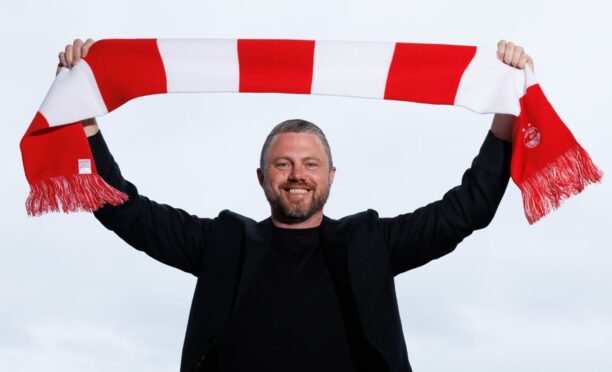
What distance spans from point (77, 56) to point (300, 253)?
1177 mm

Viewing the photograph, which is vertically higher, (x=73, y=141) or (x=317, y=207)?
Answer: (x=73, y=141)

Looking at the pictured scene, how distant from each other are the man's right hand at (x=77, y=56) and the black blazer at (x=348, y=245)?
0.19 metres

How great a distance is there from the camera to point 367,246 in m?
3.44

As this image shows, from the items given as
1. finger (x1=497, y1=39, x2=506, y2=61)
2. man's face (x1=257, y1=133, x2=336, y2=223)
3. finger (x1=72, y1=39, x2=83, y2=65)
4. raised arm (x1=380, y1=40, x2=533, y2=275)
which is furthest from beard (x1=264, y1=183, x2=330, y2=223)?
finger (x1=72, y1=39, x2=83, y2=65)

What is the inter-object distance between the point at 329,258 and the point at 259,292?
0.91 feet

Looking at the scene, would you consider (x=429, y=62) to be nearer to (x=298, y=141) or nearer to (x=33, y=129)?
(x=298, y=141)

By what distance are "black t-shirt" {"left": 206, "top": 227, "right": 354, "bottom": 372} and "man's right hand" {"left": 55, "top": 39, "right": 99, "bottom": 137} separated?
0.88 m

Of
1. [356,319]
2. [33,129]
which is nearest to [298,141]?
[356,319]

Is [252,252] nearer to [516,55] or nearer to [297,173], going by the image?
[297,173]

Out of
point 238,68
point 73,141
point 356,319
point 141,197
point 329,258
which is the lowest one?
point 356,319

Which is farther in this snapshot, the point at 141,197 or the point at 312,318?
the point at 141,197

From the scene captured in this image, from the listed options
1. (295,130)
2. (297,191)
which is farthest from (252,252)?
(295,130)

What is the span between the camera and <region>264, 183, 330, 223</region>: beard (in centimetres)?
348

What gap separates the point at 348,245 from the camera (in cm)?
341
